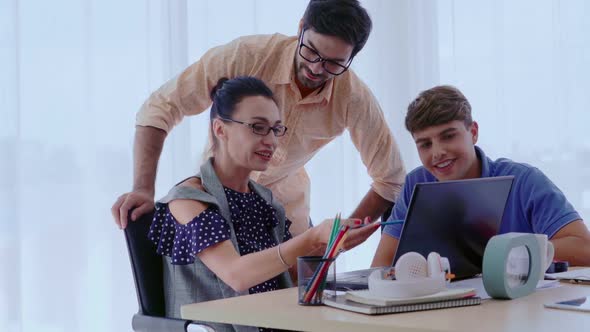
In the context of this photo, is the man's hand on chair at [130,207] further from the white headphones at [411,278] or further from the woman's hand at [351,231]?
the white headphones at [411,278]

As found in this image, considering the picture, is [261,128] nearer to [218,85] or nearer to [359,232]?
[218,85]

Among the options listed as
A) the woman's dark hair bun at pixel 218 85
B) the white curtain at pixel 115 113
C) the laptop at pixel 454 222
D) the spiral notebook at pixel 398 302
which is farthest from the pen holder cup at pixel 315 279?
the white curtain at pixel 115 113

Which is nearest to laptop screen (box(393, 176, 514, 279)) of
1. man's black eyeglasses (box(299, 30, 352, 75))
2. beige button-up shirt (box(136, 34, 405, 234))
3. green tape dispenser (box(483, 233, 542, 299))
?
green tape dispenser (box(483, 233, 542, 299))

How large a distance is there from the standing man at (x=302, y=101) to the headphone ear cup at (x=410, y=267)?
79cm

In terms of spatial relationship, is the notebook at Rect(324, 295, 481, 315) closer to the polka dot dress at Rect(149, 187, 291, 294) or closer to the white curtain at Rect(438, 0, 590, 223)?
the polka dot dress at Rect(149, 187, 291, 294)

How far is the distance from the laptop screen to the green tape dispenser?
116mm

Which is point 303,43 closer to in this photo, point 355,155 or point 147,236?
point 147,236

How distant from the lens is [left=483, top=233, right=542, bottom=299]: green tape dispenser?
48.4 inches

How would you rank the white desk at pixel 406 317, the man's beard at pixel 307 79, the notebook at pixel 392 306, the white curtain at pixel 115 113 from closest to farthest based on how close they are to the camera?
the white desk at pixel 406 317 < the notebook at pixel 392 306 < the man's beard at pixel 307 79 < the white curtain at pixel 115 113

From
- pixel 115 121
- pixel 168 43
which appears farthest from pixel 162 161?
pixel 168 43

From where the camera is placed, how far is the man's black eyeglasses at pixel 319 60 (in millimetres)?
2023

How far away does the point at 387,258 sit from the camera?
1.97m

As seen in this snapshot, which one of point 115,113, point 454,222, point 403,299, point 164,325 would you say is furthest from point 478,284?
point 115,113

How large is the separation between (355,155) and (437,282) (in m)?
2.45
